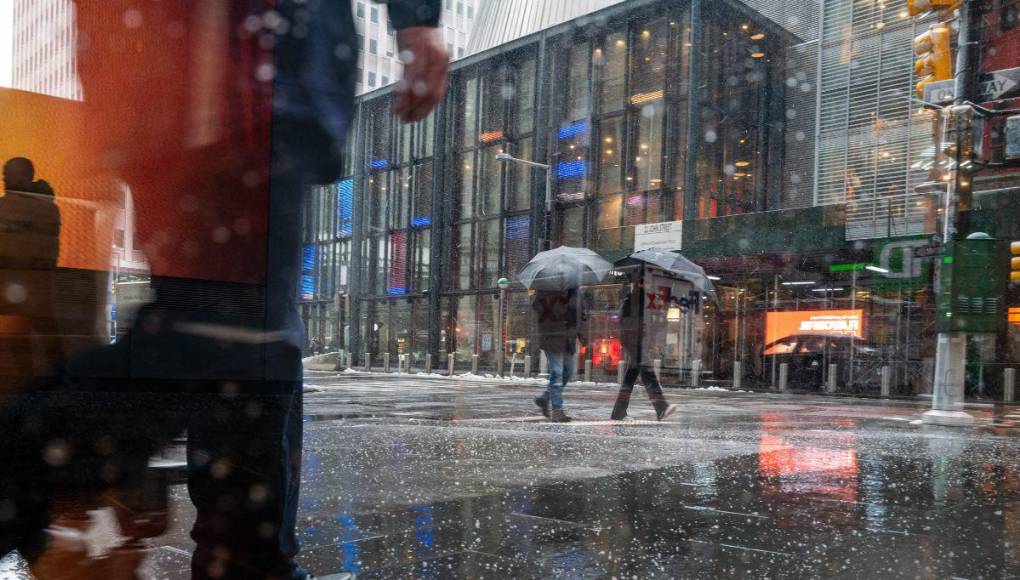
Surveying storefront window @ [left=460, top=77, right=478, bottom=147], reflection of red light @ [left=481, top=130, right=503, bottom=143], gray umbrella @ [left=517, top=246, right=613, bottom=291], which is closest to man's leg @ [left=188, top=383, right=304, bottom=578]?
gray umbrella @ [left=517, top=246, right=613, bottom=291]

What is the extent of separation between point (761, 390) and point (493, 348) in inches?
526

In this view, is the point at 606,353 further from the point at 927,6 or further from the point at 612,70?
the point at 927,6

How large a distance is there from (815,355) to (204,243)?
73.2 feet

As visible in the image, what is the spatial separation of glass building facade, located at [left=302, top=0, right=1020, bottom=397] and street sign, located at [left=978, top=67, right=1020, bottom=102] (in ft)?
6.12

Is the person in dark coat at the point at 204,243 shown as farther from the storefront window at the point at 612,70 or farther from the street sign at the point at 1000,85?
the storefront window at the point at 612,70

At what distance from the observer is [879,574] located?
207 centimetres

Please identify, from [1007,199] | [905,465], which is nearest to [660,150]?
[1007,199]

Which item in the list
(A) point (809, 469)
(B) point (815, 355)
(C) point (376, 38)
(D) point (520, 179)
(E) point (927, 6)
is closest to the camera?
(C) point (376, 38)

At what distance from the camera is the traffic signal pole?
9656mm

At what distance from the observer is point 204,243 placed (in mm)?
1347

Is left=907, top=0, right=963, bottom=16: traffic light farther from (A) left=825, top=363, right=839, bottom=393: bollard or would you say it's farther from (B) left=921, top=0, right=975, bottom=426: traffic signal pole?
(A) left=825, top=363, right=839, bottom=393: bollard

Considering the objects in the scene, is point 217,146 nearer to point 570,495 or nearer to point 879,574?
point 879,574

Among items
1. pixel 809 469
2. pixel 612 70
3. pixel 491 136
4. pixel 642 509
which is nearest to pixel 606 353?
pixel 612 70

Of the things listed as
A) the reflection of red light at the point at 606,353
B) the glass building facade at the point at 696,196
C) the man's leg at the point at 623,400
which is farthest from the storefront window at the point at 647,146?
the man's leg at the point at 623,400
